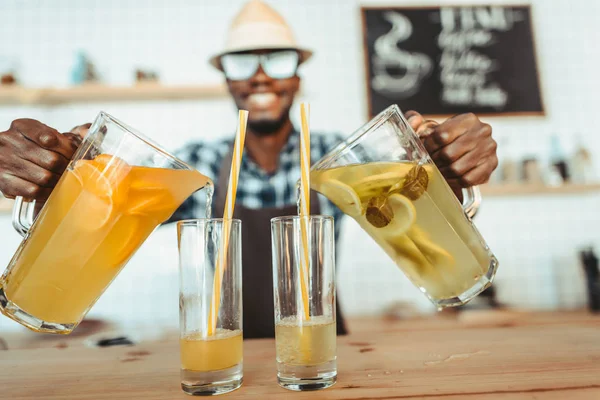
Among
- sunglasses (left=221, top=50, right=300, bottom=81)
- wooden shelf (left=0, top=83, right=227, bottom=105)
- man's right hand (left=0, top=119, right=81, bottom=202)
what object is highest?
wooden shelf (left=0, top=83, right=227, bottom=105)

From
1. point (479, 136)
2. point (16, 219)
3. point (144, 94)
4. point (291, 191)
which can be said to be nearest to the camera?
point (16, 219)

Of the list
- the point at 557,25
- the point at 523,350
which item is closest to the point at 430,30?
the point at 557,25

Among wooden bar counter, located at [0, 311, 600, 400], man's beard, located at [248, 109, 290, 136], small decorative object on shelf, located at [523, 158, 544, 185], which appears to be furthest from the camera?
small decorative object on shelf, located at [523, 158, 544, 185]

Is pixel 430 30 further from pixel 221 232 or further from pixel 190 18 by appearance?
pixel 221 232

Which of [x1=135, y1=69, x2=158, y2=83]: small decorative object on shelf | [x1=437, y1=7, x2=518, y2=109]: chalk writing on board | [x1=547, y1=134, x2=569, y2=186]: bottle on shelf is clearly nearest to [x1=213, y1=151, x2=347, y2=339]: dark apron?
[x1=135, y1=69, x2=158, y2=83]: small decorative object on shelf

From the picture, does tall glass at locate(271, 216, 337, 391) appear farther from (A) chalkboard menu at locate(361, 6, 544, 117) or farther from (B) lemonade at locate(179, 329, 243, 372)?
(A) chalkboard menu at locate(361, 6, 544, 117)

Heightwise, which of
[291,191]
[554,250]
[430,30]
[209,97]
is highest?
[430,30]

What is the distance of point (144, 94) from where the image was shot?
7.14 feet

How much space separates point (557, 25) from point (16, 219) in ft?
9.02

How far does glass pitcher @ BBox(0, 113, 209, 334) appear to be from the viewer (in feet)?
2.00

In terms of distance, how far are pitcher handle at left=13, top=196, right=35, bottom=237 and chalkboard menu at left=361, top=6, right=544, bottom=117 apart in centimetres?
187

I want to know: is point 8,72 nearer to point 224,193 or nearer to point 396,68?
point 224,193

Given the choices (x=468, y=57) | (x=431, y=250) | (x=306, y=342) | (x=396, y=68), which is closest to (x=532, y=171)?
(x=468, y=57)

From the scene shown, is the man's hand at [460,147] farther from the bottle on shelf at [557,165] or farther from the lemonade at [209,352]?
the bottle on shelf at [557,165]
